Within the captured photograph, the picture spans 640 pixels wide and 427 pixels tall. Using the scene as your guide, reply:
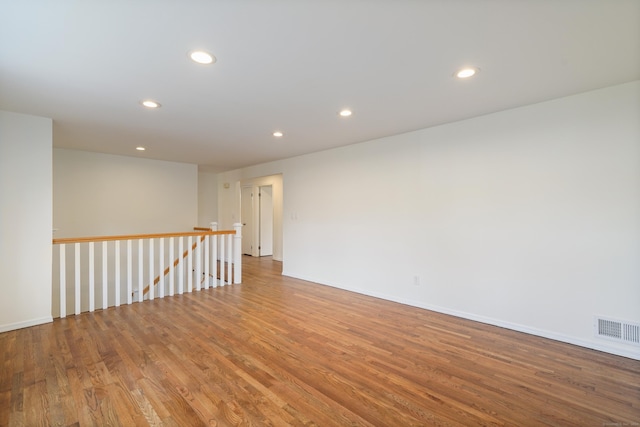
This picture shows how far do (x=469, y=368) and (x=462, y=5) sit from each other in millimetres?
2537

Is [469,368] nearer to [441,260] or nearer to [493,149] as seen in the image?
[441,260]

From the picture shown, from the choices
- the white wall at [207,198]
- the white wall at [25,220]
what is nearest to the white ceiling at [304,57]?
the white wall at [25,220]

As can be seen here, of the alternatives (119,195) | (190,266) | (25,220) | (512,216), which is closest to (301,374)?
(512,216)

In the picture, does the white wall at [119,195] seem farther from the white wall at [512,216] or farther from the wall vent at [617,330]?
the wall vent at [617,330]

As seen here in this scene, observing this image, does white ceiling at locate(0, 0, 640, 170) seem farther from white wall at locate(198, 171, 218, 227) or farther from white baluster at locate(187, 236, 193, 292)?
white wall at locate(198, 171, 218, 227)

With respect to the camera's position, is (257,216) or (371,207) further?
(257,216)

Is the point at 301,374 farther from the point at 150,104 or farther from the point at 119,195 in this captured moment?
the point at 119,195

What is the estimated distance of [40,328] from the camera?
3115 millimetres

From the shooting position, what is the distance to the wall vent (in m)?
2.47

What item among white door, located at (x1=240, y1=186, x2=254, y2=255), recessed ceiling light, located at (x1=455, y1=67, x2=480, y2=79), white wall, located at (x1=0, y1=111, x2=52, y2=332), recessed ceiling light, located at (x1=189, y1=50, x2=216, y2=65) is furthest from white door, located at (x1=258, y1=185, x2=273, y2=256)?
recessed ceiling light, located at (x1=455, y1=67, x2=480, y2=79)

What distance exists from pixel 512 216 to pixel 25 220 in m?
5.30

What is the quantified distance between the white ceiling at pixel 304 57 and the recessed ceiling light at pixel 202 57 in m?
0.06

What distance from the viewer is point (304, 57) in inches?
79.0

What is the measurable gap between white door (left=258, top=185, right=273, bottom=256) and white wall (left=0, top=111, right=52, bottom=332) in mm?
4865
